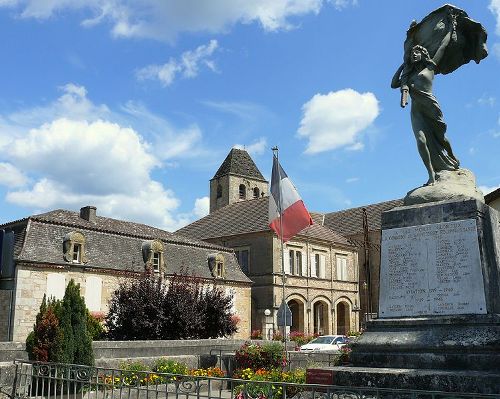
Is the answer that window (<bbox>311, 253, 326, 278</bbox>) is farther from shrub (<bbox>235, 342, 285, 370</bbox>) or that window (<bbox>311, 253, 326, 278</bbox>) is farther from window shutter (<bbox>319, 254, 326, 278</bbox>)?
shrub (<bbox>235, 342, 285, 370</bbox>)

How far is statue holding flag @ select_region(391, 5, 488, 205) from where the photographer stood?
8.41 metres

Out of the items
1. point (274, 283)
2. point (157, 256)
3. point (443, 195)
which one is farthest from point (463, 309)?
point (274, 283)

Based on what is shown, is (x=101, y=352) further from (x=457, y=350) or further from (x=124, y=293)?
(x=457, y=350)

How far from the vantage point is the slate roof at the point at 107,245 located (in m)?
27.2

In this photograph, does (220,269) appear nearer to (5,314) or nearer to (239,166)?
(5,314)

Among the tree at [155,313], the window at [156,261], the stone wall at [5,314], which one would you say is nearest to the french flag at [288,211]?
the tree at [155,313]

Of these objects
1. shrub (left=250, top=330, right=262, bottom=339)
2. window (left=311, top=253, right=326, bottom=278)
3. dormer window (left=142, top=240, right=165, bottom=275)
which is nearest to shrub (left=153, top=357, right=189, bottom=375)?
dormer window (left=142, top=240, right=165, bottom=275)

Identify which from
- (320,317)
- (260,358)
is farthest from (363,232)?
(260,358)

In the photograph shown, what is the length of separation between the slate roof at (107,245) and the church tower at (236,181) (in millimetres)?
33150

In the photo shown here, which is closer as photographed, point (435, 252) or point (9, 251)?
point (9, 251)

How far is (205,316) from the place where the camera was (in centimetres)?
2283

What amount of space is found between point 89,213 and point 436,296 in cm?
2720

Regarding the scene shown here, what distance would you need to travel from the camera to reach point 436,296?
24.7 ft

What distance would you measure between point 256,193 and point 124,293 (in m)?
53.3
